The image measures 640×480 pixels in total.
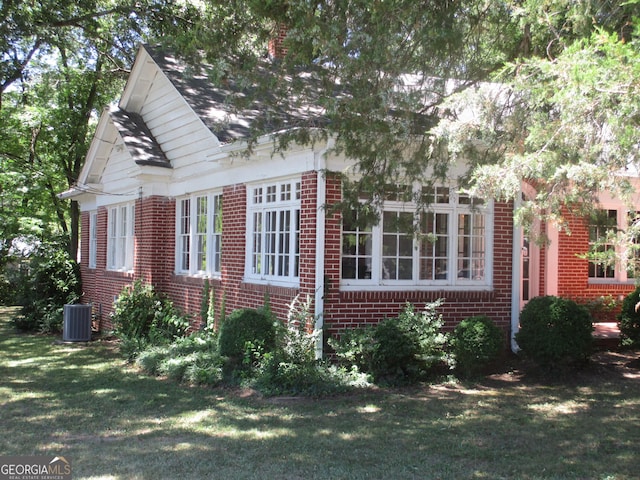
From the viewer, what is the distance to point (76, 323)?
14555 mm

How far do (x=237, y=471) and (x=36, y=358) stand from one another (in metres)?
8.43

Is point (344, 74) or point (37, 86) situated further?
point (37, 86)

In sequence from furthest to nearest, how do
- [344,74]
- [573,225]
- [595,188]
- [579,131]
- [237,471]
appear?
[573,225] < [344,74] < [595,188] < [237,471] < [579,131]

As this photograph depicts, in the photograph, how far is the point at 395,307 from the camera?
9.84 metres

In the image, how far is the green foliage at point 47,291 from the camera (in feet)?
56.1

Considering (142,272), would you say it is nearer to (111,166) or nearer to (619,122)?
Answer: (111,166)

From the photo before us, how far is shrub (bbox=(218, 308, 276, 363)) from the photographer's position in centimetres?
941

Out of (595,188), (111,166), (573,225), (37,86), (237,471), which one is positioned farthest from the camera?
(37,86)

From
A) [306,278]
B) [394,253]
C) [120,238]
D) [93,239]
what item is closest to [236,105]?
[306,278]

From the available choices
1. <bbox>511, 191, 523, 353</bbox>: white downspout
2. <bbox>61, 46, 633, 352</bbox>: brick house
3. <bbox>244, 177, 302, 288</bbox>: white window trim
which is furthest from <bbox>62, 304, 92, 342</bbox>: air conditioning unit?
<bbox>511, 191, 523, 353</bbox>: white downspout

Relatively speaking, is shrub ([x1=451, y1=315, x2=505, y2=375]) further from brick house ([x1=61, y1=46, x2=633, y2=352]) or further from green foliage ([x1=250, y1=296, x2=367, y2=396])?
green foliage ([x1=250, y1=296, x2=367, y2=396])

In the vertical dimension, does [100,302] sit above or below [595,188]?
below

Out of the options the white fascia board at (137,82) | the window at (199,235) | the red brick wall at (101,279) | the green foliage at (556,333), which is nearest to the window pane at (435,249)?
the green foliage at (556,333)

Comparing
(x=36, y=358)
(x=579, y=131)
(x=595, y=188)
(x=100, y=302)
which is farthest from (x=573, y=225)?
(x=100, y=302)
